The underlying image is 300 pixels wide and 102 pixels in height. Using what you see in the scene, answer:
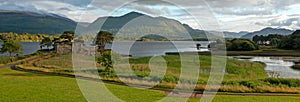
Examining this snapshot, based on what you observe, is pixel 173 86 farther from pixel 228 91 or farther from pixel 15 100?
pixel 15 100

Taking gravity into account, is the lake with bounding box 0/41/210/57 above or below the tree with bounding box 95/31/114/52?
below

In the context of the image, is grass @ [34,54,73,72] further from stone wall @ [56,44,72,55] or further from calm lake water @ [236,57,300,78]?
calm lake water @ [236,57,300,78]

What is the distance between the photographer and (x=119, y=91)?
20172 millimetres

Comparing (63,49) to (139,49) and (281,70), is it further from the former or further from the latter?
(281,70)

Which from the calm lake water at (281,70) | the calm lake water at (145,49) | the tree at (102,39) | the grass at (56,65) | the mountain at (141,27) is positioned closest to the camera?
the mountain at (141,27)

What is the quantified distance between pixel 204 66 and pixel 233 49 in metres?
59.3

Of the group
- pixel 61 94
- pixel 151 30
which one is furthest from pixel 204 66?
pixel 61 94

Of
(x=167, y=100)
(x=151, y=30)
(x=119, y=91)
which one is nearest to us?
(x=167, y=100)

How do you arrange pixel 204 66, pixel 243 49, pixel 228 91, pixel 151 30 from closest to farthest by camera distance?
pixel 228 91 < pixel 204 66 < pixel 151 30 < pixel 243 49

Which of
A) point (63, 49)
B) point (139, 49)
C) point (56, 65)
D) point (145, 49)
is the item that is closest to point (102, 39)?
point (63, 49)

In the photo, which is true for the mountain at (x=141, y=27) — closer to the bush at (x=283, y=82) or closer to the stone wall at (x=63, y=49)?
the bush at (x=283, y=82)

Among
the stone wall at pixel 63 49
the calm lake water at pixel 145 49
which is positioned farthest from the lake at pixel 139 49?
the stone wall at pixel 63 49

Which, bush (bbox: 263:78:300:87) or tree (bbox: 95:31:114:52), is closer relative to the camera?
bush (bbox: 263:78:300:87)

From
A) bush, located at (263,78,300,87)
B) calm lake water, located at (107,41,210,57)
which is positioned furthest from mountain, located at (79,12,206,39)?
calm lake water, located at (107,41,210,57)
